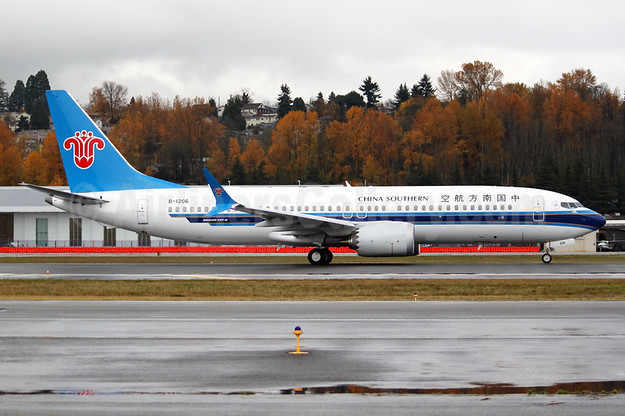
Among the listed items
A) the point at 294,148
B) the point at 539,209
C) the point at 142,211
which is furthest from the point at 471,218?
the point at 294,148

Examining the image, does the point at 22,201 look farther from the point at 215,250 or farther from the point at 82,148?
the point at 82,148

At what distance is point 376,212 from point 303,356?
24142 millimetres

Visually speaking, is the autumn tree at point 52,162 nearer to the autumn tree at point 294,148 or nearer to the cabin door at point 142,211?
the autumn tree at point 294,148

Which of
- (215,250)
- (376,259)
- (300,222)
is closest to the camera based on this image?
(300,222)

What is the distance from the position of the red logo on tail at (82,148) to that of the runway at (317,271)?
5.53 metres

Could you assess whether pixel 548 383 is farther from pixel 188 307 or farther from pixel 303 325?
pixel 188 307

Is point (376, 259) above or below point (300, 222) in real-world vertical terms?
below

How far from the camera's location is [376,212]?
128 feet

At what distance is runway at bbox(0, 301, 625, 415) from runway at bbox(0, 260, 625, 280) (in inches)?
394

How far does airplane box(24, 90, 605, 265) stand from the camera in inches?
1494

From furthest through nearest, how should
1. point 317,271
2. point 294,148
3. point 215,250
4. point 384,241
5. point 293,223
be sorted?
point 294,148, point 215,250, point 293,223, point 384,241, point 317,271

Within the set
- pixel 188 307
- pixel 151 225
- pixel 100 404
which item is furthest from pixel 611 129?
pixel 100 404

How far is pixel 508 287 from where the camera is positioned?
2736cm

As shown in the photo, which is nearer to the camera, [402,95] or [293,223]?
[293,223]
